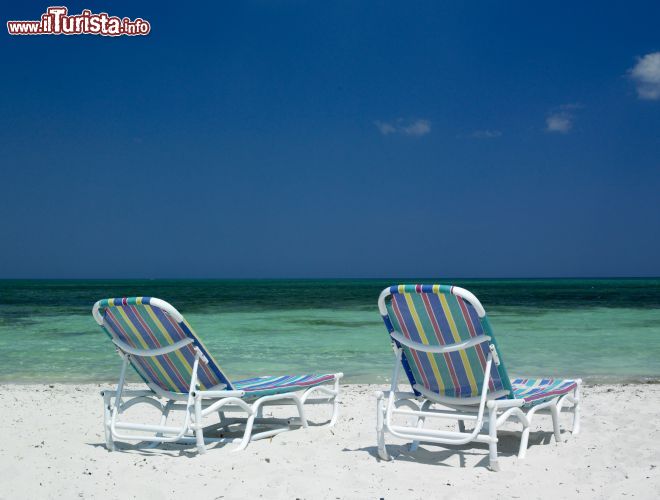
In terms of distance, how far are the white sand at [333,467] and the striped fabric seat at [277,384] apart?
1.08 ft

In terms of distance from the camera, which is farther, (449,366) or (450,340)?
(449,366)

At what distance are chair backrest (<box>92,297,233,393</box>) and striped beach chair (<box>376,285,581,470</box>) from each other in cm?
117

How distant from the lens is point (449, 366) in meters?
4.37

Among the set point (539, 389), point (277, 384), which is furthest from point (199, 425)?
point (539, 389)

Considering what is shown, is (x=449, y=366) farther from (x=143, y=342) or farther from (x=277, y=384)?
(x=143, y=342)

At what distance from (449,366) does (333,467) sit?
90 cm

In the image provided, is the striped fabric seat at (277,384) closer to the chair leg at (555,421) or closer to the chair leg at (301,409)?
the chair leg at (301,409)

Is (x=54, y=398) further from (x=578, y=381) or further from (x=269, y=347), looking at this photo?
(x=269, y=347)

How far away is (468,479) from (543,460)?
0.67m

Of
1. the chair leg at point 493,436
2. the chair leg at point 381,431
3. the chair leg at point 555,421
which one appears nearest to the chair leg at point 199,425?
the chair leg at point 381,431

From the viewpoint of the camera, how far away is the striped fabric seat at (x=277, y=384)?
4.90 metres

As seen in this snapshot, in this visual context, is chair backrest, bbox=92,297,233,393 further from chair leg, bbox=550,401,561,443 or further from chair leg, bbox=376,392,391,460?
chair leg, bbox=550,401,561,443

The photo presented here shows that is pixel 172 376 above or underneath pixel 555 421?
above

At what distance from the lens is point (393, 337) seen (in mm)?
4461
